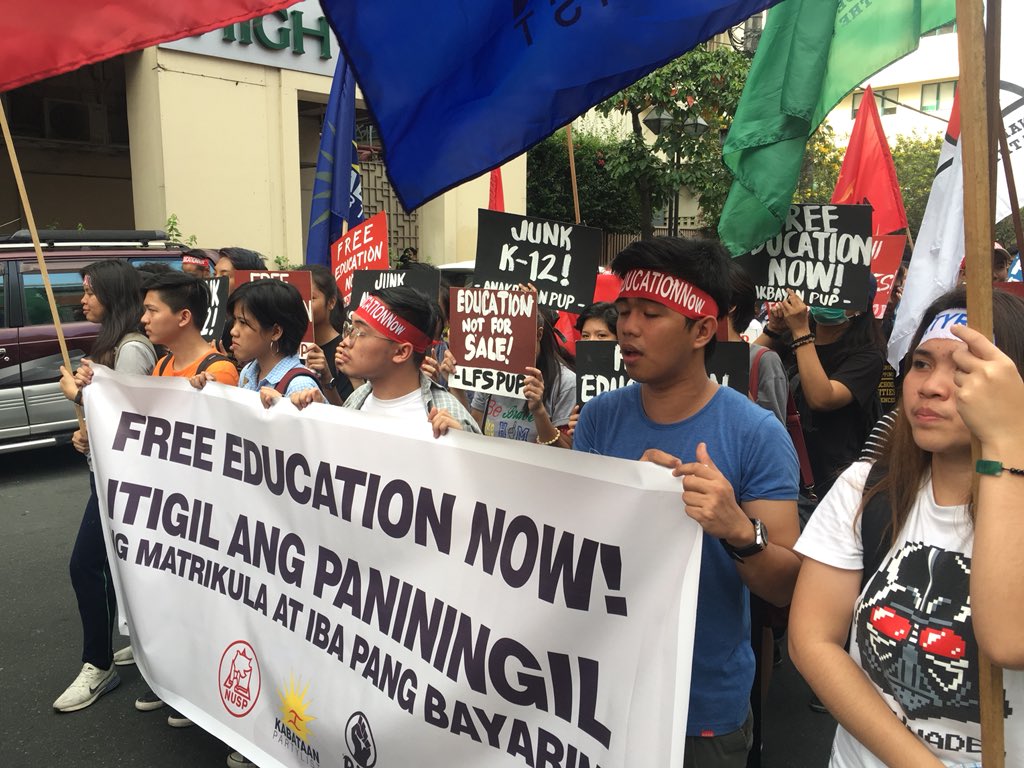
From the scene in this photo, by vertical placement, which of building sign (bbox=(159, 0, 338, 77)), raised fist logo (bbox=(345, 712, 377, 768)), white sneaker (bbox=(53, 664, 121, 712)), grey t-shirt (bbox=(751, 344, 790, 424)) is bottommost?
white sneaker (bbox=(53, 664, 121, 712))

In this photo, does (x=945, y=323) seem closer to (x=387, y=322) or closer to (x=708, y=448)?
(x=708, y=448)

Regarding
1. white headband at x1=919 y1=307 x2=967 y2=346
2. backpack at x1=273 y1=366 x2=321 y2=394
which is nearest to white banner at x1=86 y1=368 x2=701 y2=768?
backpack at x1=273 y1=366 x2=321 y2=394

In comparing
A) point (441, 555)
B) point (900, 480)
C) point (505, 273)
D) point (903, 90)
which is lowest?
point (441, 555)

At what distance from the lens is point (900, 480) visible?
1.61 metres

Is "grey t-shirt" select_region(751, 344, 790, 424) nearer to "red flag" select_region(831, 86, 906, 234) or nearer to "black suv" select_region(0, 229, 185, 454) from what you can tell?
"red flag" select_region(831, 86, 906, 234)

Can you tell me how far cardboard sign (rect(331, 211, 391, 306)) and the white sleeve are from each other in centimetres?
383

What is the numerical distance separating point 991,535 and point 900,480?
0.33 m

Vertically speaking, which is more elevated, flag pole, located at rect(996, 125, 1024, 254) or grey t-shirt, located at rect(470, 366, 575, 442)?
flag pole, located at rect(996, 125, 1024, 254)

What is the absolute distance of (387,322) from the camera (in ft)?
10.1

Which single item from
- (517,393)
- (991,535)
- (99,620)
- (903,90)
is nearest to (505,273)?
(517,393)

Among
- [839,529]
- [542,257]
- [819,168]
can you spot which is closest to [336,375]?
[542,257]

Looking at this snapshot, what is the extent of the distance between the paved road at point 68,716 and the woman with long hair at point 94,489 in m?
0.12

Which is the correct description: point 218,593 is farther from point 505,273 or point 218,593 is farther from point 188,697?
point 505,273

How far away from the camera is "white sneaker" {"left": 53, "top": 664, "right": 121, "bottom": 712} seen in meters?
3.61
